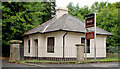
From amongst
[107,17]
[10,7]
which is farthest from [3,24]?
[107,17]

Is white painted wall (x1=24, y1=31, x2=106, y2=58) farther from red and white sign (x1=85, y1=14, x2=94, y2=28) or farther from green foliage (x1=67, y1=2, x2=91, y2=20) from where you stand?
green foliage (x1=67, y1=2, x2=91, y2=20)

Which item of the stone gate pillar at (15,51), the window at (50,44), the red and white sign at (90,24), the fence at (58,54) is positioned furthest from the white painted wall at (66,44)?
the red and white sign at (90,24)

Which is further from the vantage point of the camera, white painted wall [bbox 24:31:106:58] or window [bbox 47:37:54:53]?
window [bbox 47:37:54:53]

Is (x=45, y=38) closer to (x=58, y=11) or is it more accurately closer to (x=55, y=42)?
(x=55, y=42)

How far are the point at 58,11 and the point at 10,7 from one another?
6579 mm

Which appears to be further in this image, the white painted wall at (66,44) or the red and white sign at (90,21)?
the white painted wall at (66,44)

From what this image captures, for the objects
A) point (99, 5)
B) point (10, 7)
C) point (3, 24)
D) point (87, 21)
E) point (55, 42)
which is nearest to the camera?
point (87, 21)

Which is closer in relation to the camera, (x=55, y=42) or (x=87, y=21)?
(x=87, y=21)

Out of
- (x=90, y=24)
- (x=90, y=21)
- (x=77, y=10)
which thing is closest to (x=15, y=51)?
(x=90, y=24)

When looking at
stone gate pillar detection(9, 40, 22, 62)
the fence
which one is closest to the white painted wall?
the fence

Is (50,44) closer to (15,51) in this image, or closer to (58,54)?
(58,54)

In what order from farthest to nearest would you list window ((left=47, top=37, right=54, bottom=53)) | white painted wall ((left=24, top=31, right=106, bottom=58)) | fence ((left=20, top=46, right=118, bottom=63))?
window ((left=47, top=37, right=54, bottom=53)) → white painted wall ((left=24, top=31, right=106, bottom=58)) → fence ((left=20, top=46, right=118, bottom=63))

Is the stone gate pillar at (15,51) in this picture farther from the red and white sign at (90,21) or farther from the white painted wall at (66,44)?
the red and white sign at (90,21)

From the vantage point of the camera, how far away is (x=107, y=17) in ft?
95.9
